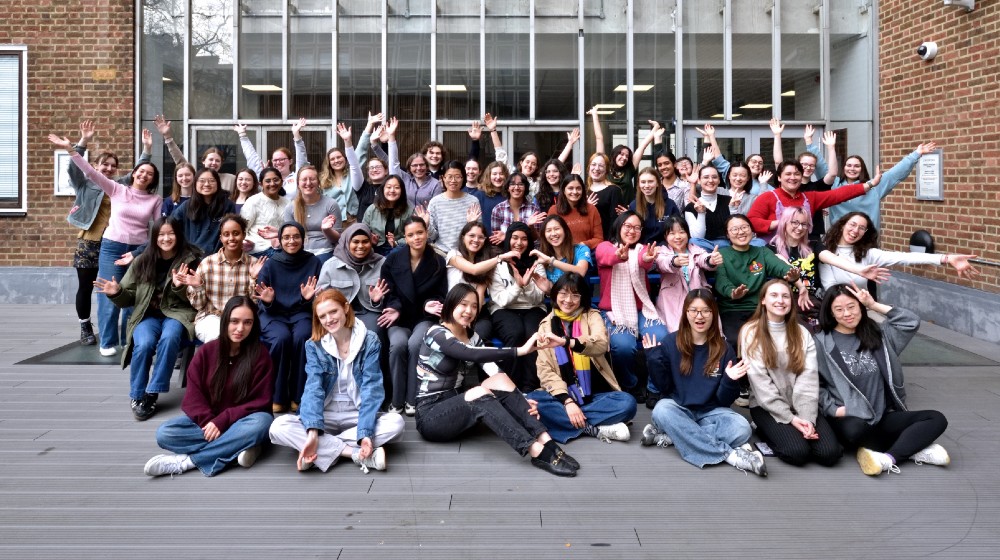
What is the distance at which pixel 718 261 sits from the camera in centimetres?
709

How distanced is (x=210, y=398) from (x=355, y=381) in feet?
3.09

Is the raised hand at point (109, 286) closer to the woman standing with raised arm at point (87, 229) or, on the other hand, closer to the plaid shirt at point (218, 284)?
the plaid shirt at point (218, 284)

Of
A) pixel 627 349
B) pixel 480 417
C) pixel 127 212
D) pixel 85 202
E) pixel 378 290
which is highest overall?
pixel 85 202

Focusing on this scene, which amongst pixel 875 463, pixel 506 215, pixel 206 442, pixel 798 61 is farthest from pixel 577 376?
pixel 798 61

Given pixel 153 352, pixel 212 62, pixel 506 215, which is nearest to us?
pixel 153 352

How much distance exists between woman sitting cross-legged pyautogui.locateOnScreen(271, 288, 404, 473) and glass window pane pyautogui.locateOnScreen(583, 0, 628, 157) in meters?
7.92

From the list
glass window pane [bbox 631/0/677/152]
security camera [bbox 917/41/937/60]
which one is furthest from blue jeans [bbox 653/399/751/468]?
glass window pane [bbox 631/0/677/152]

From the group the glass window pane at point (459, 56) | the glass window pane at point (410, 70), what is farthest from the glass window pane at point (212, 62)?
the glass window pane at point (459, 56)

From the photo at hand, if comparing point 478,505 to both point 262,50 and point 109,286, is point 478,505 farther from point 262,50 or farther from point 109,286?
point 262,50

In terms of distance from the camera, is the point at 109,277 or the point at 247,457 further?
the point at 109,277

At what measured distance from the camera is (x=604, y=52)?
13078 millimetres

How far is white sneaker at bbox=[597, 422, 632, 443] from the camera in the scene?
6086mm

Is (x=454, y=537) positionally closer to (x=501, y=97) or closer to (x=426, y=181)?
(x=426, y=181)

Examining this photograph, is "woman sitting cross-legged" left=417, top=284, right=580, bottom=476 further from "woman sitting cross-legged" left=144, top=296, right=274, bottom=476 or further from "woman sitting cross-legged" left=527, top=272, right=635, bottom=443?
"woman sitting cross-legged" left=144, top=296, right=274, bottom=476
